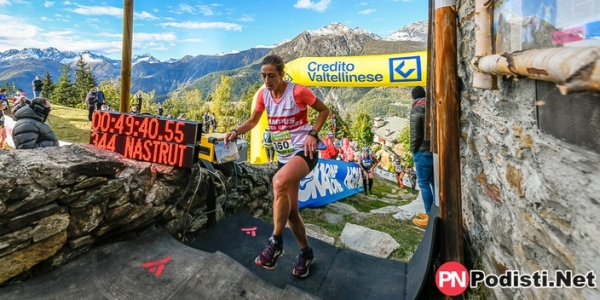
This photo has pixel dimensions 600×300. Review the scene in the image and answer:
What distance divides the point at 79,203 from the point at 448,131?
3.38m

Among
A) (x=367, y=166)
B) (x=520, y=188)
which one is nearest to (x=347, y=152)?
(x=367, y=166)

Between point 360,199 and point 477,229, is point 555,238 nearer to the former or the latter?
point 477,229

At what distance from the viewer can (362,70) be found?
8.30 metres

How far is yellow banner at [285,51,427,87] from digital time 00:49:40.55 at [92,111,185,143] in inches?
232

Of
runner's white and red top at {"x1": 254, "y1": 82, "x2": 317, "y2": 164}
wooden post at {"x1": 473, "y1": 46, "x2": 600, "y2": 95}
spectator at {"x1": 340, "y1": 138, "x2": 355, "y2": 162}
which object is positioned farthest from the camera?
spectator at {"x1": 340, "y1": 138, "x2": 355, "y2": 162}

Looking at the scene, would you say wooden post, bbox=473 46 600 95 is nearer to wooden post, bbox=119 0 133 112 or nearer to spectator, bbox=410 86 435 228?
spectator, bbox=410 86 435 228

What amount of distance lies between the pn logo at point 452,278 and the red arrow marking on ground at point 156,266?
7.92 feet

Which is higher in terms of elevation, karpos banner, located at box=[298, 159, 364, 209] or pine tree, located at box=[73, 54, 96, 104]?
pine tree, located at box=[73, 54, 96, 104]

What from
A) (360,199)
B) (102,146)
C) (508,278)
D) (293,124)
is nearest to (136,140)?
(102,146)

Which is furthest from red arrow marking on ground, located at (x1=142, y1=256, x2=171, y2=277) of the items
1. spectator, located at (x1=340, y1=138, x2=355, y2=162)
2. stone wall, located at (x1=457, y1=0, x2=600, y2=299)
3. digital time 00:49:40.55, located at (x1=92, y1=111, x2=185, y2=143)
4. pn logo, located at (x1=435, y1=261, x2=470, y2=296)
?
spectator, located at (x1=340, y1=138, x2=355, y2=162)

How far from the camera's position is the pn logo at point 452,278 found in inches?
95.7

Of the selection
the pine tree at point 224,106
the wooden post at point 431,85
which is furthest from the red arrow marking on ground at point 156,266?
the pine tree at point 224,106

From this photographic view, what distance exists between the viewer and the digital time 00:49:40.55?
3.65 m

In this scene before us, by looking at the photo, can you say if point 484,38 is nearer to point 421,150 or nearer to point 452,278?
point 452,278
